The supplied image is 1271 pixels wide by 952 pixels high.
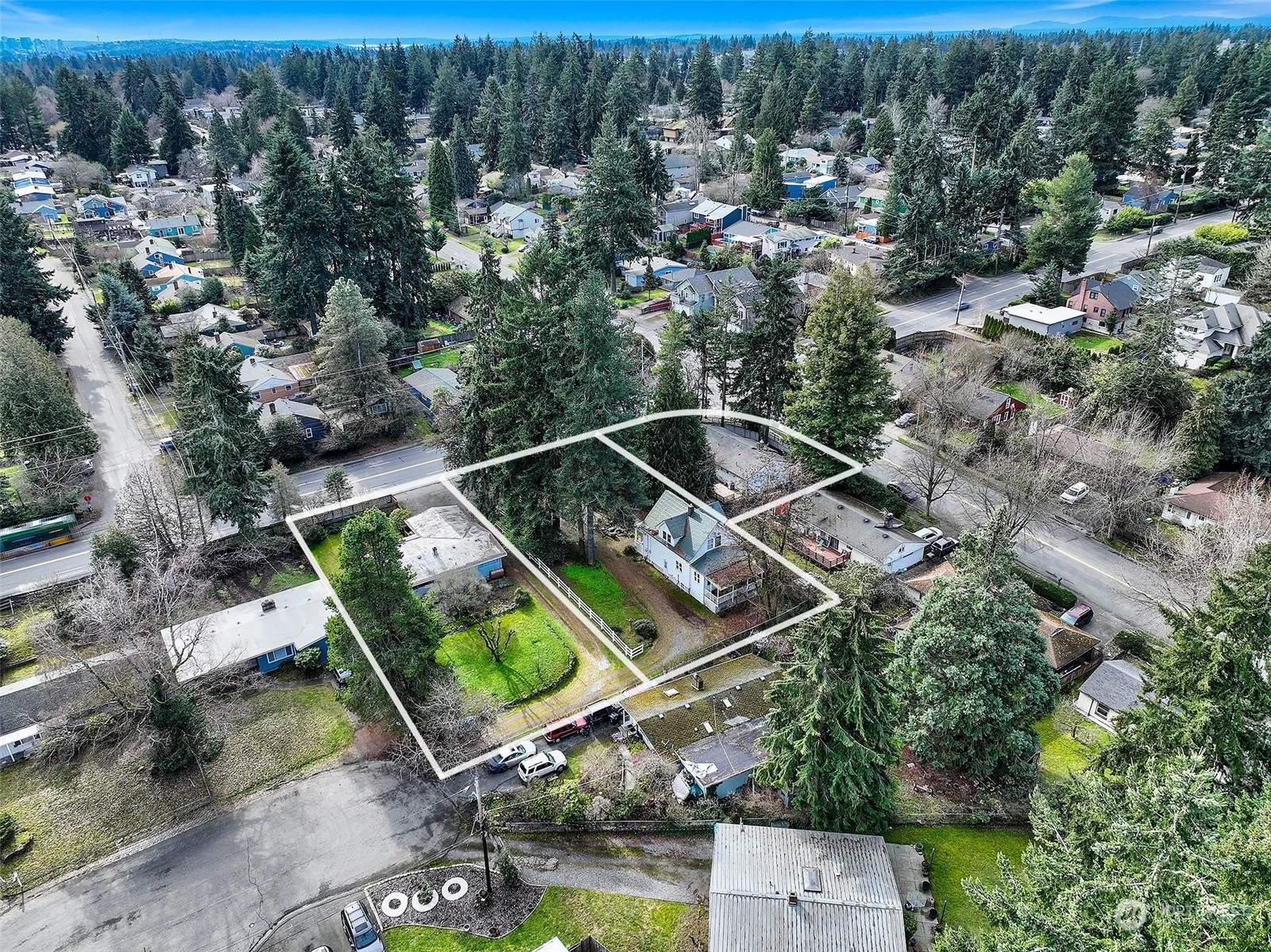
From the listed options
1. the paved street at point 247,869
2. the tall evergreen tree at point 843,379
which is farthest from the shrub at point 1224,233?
the paved street at point 247,869

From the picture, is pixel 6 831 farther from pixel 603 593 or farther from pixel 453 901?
pixel 603 593

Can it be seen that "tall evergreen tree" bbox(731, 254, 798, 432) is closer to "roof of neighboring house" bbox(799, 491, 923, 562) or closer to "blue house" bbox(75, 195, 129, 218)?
"roof of neighboring house" bbox(799, 491, 923, 562)

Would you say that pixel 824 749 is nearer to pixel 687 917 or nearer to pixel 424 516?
pixel 687 917

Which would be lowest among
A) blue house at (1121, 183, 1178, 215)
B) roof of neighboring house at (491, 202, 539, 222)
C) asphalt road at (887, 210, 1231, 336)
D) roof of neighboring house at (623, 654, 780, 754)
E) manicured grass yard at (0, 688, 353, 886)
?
manicured grass yard at (0, 688, 353, 886)

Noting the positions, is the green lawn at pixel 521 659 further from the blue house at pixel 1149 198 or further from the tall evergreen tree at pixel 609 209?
the blue house at pixel 1149 198

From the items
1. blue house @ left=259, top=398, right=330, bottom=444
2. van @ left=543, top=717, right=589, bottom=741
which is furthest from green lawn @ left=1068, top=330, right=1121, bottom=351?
blue house @ left=259, top=398, right=330, bottom=444

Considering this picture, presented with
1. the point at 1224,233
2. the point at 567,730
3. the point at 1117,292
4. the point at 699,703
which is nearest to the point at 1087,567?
the point at 699,703
